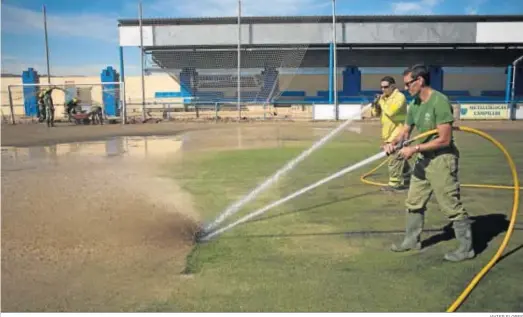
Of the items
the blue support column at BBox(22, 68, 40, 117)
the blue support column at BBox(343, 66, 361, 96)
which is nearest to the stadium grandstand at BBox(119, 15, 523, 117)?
the blue support column at BBox(343, 66, 361, 96)

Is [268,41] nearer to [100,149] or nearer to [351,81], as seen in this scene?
[351,81]

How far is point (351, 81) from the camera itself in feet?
121

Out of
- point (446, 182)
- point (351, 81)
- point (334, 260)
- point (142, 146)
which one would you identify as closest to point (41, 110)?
point (142, 146)

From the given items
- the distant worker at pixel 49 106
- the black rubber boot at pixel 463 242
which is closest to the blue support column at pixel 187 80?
the distant worker at pixel 49 106

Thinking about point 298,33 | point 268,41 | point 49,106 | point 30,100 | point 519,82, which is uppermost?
point 298,33

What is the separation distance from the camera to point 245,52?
31234mm

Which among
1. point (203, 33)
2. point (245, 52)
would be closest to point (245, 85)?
A: point (245, 52)

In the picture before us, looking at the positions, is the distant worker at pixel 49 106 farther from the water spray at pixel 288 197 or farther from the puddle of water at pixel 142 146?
the water spray at pixel 288 197

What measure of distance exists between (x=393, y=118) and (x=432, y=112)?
115 inches

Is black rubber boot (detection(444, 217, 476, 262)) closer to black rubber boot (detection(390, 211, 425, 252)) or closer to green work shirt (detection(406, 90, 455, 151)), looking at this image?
black rubber boot (detection(390, 211, 425, 252))

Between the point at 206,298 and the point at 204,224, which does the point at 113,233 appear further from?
the point at 206,298

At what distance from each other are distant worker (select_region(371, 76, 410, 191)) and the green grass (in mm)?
488

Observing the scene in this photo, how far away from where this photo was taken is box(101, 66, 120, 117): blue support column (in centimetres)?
2673

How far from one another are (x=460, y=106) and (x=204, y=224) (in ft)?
76.2
